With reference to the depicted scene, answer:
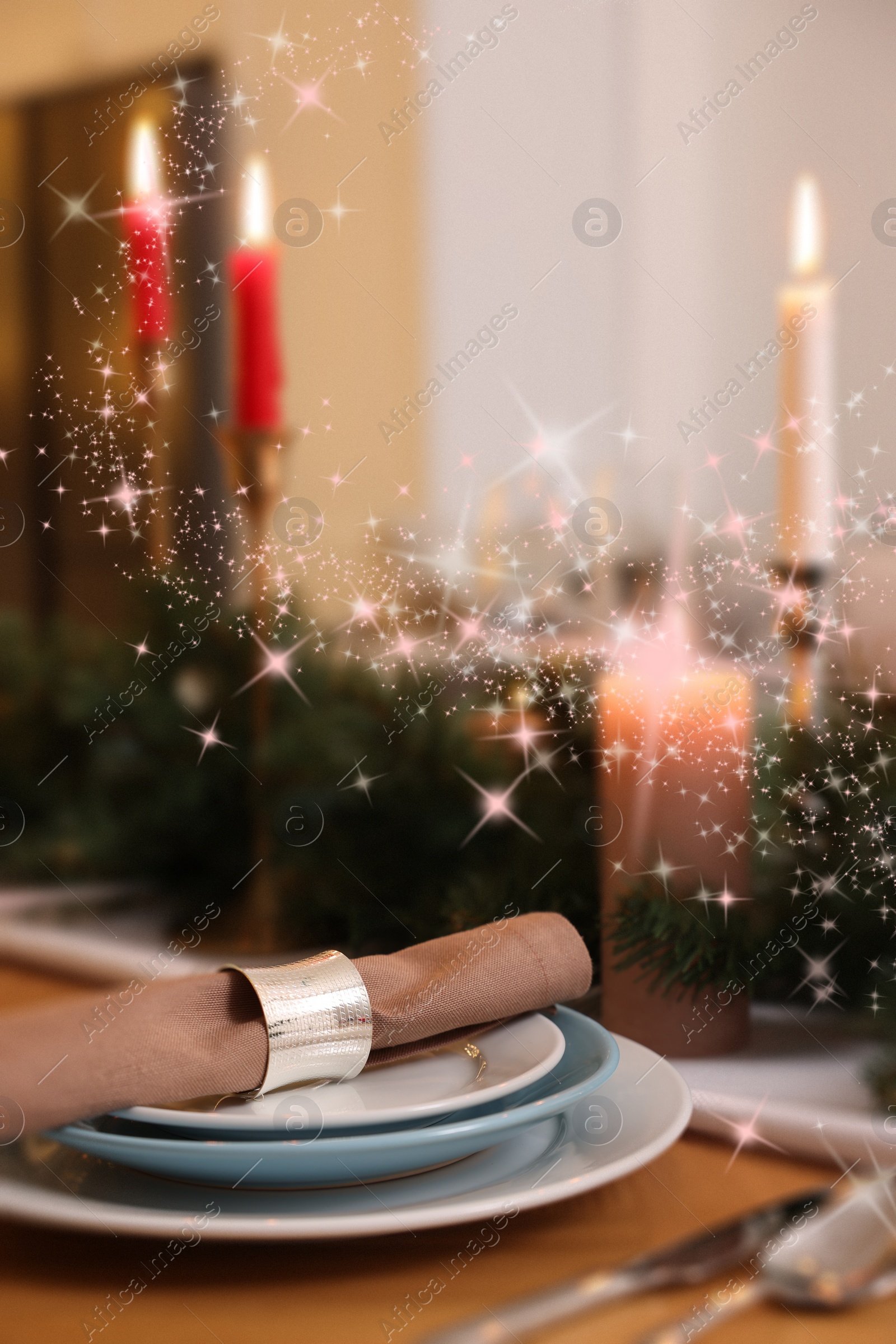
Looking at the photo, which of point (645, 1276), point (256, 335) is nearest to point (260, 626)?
point (256, 335)

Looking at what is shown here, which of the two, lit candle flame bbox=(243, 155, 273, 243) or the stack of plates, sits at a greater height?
lit candle flame bbox=(243, 155, 273, 243)

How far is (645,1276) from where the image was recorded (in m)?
0.19

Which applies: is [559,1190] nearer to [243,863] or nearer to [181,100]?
[243,863]

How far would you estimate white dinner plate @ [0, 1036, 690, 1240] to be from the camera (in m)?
0.19

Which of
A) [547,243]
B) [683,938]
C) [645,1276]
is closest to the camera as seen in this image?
[645,1276]

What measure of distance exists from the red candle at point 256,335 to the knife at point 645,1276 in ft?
1.16

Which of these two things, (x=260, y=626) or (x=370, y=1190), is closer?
(x=370, y=1190)

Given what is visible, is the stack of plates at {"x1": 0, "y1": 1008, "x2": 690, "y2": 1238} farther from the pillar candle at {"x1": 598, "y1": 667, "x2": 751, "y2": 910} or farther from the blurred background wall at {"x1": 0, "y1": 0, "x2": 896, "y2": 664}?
the blurred background wall at {"x1": 0, "y1": 0, "x2": 896, "y2": 664}

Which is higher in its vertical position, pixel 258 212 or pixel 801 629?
pixel 258 212

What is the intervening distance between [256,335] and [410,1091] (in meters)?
0.34

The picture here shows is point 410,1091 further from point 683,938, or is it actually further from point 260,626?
point 260,626

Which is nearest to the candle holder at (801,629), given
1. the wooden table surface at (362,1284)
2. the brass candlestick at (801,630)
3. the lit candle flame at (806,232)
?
the brass candlestick at (801,630)

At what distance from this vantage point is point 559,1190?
0.20 m

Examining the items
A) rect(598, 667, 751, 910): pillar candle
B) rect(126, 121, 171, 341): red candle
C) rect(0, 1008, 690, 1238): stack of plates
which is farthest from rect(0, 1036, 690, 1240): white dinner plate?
rect(126, 121, 171, 341): red candle
